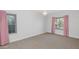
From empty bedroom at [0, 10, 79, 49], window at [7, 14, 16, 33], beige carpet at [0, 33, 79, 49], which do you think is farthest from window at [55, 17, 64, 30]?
window at [7, 14, 16, 33]

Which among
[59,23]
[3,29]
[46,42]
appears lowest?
[46,42]

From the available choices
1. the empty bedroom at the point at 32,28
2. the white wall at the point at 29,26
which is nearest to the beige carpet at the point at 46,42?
the empty bedroom at the point at 32,28

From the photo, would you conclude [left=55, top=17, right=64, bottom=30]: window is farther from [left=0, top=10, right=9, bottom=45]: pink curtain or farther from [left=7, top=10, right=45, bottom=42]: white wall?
[left=0, top=10, right=9, bottom=45]: pink curtain

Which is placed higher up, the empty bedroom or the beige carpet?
the empty bedroom

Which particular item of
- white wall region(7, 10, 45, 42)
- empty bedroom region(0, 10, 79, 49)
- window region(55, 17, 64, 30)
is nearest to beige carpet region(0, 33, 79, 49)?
empty bedroom region(0, 10, 79, 49)

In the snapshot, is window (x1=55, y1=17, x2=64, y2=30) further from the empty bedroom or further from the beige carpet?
the beige carpet

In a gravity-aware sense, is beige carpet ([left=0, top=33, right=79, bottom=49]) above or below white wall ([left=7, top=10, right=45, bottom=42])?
below

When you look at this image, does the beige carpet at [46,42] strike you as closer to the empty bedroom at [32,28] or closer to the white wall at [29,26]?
the empty bedroom at [32,28]

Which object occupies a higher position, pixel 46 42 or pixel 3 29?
pixel 3 29

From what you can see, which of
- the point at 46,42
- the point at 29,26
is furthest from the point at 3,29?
the point at 46,42

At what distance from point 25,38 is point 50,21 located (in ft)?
A: 2.02

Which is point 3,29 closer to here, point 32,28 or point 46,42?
point 32,28
